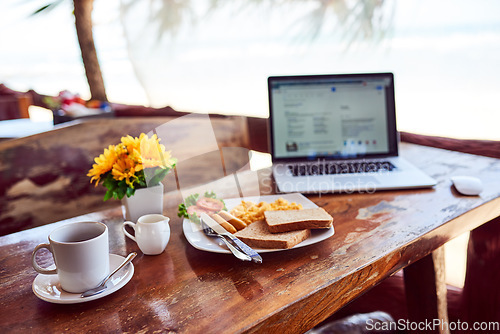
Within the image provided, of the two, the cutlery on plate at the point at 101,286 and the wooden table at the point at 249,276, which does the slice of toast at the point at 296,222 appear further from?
the cutlery on plate at the point at 101,286

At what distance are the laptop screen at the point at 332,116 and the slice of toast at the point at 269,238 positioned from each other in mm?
521

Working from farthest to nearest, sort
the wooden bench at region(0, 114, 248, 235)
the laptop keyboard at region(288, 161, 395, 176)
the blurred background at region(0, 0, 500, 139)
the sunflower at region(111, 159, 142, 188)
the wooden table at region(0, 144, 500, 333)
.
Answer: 1. the blurred background at region(0, 0, 500, 139)
2. the wooden bench at region(0, 114, 248, 235)
3. the laptop keyboard at region(288, 161, 395, 176)
4. the sunflower at region(111, 159, 142, 188)
5. the wooden table at region(0, 144, 500, 333)

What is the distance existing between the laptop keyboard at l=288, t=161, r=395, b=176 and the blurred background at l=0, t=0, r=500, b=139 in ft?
8.87

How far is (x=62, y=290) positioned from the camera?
0.57 metres

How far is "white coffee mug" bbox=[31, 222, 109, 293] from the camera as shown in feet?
1.77

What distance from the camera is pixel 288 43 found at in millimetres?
8648

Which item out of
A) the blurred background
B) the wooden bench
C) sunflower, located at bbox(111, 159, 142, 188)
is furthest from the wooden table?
the blurred background

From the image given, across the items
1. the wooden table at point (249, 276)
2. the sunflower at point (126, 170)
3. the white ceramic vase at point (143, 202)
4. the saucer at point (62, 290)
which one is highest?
the sunflower at point (126, 170)

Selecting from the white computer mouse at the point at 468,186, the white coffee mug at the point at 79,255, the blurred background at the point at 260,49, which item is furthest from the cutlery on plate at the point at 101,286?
the blurred background at the point at 260,49

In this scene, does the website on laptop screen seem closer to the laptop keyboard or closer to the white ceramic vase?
the laptop keyboard

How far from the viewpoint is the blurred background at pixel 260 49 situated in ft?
19.9

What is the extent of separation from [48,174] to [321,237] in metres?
1.24

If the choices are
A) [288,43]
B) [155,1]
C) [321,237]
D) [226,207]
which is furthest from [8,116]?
[288,43]

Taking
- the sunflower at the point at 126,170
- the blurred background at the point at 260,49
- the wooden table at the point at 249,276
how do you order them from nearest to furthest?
1. the wooden table at the point at 249,276
2. the sunflower at the point at 126,170
3. the blurred background at the point at 260,49
